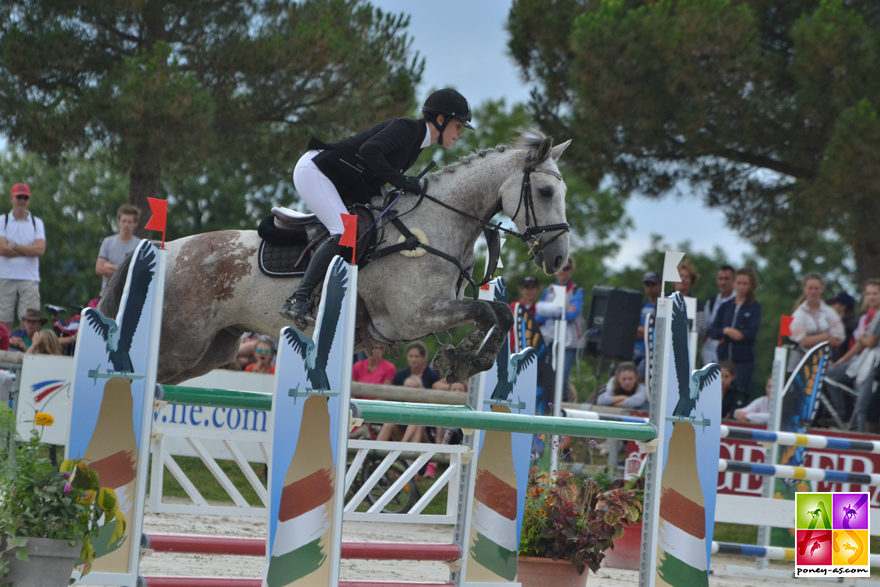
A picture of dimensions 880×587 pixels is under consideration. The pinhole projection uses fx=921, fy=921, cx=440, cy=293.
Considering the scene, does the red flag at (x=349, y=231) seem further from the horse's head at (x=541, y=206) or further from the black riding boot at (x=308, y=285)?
the horse's head at (x=541, y=206)

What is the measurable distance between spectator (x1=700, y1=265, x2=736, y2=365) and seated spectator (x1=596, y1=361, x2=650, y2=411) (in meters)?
0.57

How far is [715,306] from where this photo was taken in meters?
7.56

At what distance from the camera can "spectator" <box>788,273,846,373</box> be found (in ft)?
23.4

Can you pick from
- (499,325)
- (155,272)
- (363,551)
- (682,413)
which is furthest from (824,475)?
(155,272)

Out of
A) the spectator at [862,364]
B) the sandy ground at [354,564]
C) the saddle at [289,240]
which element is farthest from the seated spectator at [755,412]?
the saddle at [289,240]

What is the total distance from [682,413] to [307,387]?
5.25 ft

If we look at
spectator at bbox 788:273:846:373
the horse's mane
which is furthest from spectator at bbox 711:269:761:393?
the horse's mane

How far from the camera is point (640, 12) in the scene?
11.1 m

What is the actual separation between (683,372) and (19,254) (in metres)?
5.44

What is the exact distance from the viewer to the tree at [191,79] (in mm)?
9406

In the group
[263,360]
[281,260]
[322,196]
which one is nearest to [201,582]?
[281,260]

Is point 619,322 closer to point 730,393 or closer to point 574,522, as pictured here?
point 730,393

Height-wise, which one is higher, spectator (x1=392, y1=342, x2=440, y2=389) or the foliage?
spectator (x1=392, y1=342, x2=440, y2=389)

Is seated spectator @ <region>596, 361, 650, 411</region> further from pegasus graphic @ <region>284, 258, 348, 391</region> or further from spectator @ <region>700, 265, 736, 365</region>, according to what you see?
pegasus graphic @ <region>284, 258, 348, 391</region>
